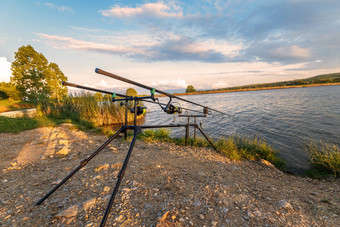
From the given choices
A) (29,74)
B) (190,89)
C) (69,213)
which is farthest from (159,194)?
(190,89)

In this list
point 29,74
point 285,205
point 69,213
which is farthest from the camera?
point 29,74

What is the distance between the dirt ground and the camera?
266cm

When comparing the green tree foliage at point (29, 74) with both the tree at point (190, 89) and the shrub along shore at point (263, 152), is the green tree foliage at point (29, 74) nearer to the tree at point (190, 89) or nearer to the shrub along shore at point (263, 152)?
the shrub along shore at point (263, 152)

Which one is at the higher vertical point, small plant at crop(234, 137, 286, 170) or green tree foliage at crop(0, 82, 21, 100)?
green tree foliage at crop(0, 82, 21, 100)

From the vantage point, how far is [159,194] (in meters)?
3.34

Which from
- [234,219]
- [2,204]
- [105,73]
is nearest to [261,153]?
[234,219]

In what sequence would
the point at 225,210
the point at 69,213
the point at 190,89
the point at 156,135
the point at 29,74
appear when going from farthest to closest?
the point at 190,89 → the point at 29,74 → the point at 156,135 → the point at 225,210 → the point at 69,213

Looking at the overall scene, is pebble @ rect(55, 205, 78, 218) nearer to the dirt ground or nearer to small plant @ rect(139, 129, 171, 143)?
the dirt ground

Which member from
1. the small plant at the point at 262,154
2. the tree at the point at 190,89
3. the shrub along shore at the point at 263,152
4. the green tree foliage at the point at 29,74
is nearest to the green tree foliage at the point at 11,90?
the green tree foliage at the point at 29,74

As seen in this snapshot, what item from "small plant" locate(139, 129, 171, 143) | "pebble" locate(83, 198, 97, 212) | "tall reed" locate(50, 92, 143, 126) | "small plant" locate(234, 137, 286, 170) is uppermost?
"tall reed" locate(50, 92, 143, 126)

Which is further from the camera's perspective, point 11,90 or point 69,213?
point 11,90

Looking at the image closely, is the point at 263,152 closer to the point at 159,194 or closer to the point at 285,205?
the point at 285,205

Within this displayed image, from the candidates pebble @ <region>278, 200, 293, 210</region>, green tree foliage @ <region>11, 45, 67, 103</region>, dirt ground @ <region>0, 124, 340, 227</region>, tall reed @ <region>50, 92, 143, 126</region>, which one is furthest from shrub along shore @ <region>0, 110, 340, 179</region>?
green tree foliage @ <region>11, 45, 67, 103</region>

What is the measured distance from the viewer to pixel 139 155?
235 inches
